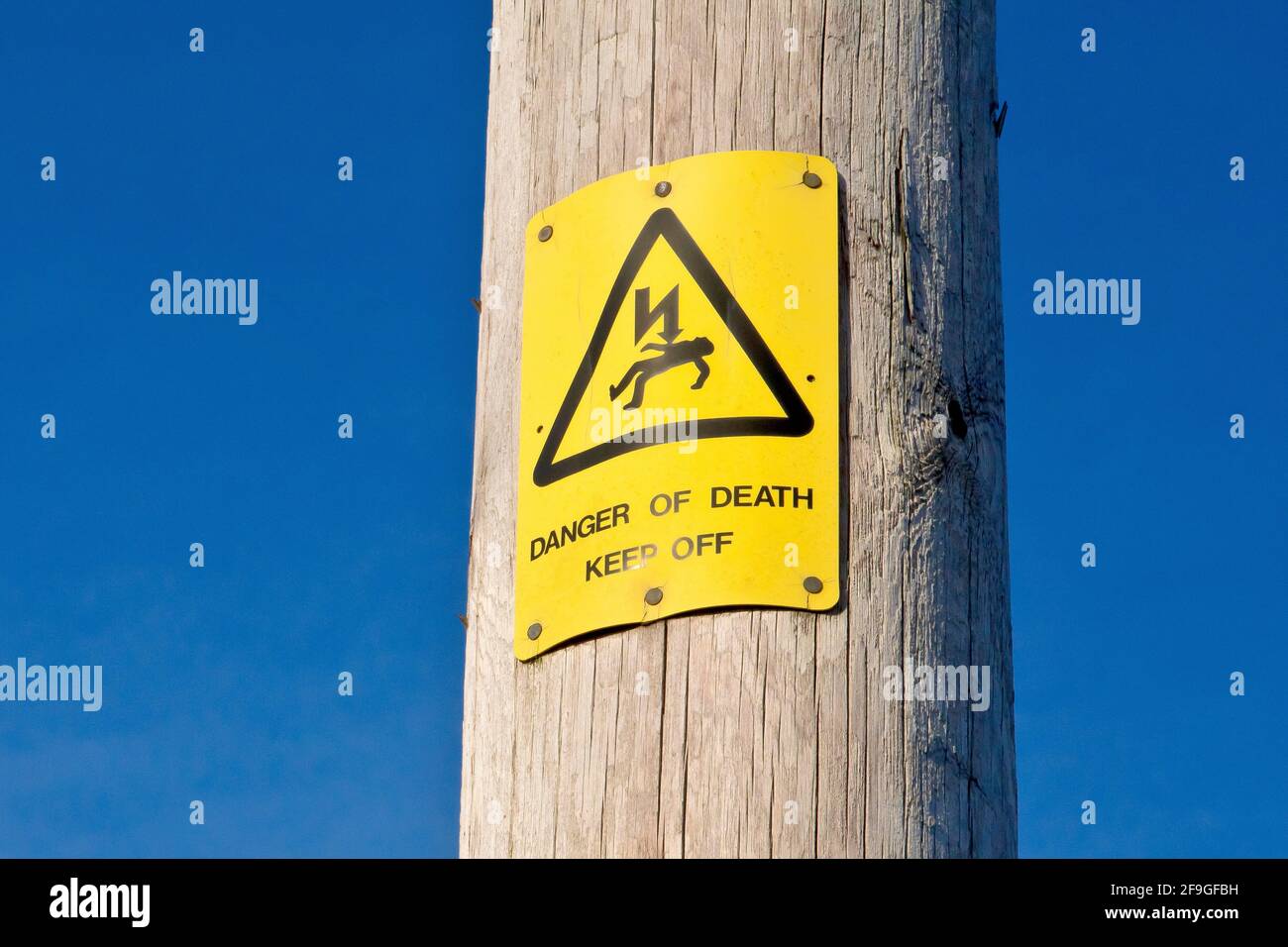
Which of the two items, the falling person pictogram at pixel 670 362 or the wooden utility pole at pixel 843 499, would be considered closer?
the wooden utility pole at pixel 843 499

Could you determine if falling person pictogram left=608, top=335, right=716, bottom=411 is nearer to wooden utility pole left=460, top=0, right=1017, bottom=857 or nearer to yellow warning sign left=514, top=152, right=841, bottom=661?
yellow warning sign left=514, top=152, right=841, bottom=661

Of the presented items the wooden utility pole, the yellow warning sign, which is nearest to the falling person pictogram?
the yellow warning sign

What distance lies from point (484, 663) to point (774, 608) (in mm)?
433

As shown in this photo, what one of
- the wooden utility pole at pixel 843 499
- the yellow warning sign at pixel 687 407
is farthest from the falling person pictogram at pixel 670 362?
the wooden utility pole at pixel 843 499

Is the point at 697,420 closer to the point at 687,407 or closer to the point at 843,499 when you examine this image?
the point at 687,407

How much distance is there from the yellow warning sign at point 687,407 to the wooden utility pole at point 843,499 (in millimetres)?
35

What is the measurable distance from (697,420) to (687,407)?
0.02 meters

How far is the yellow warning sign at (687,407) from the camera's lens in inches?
80.6

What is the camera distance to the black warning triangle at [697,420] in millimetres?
2070

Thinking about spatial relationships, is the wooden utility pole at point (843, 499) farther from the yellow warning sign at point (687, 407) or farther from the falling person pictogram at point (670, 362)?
the falling person pictogram at point (670, 362)

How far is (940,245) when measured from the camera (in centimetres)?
219
